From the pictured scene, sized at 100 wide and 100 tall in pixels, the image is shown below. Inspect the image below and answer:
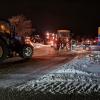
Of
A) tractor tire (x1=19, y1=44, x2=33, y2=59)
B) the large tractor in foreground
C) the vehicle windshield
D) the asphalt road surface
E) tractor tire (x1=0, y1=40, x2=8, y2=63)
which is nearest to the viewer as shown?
the asphalt road surface

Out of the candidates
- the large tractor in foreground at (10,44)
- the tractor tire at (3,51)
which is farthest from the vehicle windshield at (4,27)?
the tractor tire at (3,51)

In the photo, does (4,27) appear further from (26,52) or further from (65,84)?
Answer: (65,84)

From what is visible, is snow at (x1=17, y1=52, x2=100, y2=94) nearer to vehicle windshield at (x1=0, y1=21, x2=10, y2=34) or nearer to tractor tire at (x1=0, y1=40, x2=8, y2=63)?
tractor tire at (x1=0, y1=40, x2=8, y2=63)

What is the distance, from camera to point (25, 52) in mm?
20297

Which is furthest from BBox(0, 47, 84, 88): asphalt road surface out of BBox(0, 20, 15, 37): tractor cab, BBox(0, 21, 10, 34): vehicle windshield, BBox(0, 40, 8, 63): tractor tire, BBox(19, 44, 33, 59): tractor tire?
BBox(0, 21, 10, 34): vehicle windshield

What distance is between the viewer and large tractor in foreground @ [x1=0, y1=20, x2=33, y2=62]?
18250 millimetres

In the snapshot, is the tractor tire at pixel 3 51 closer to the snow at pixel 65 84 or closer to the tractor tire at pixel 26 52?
the tractor tire at pixel 26 52

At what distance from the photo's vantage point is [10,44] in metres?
19.5

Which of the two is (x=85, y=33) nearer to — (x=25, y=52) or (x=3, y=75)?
(x=25, y=52)

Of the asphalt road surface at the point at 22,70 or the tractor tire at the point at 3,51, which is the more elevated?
the tractor tire at the point at 3,51

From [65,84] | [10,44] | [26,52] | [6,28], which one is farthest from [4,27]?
[65,84]

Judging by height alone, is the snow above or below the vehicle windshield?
below

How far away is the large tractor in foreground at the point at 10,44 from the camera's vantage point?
59.9 ft

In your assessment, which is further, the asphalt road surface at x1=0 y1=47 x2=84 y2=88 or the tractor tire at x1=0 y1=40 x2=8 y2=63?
the tractor tire at x1=0 y1=40 x2=8 y2=63
